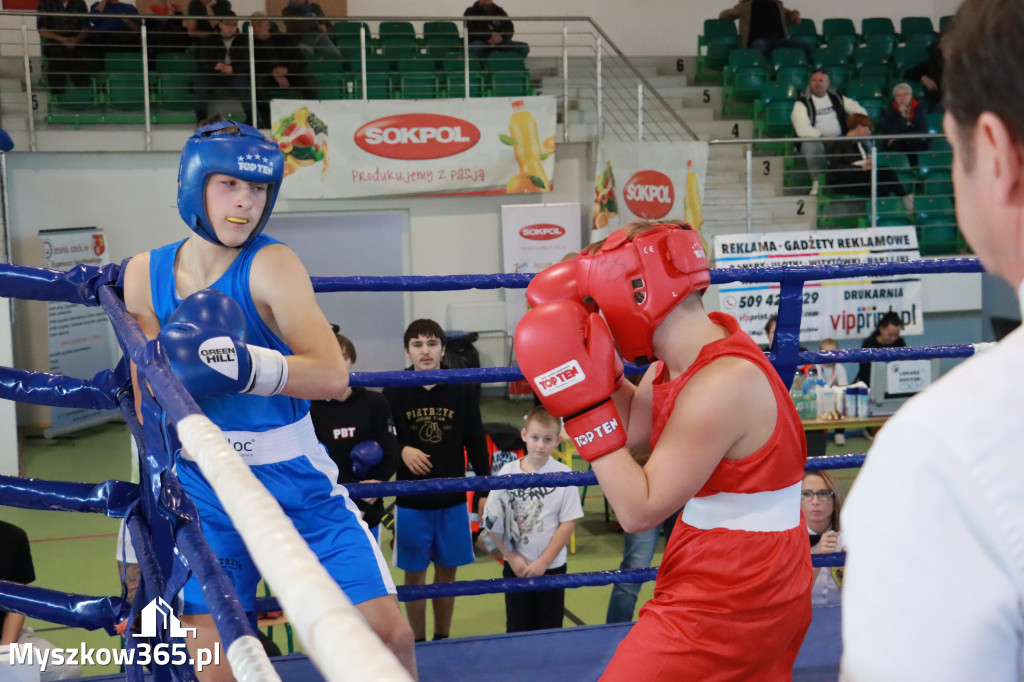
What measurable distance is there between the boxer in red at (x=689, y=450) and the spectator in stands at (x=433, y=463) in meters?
2.23

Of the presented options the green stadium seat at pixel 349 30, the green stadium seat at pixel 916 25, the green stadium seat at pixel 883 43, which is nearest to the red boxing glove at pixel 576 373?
the green stadium seat at pixel 349 30

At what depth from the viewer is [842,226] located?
9.64m

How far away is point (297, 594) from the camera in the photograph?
1.88 feet

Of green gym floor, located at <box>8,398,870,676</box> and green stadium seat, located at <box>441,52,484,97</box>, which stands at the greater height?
green stadium seat, located at <box>441,52,484,97</box>

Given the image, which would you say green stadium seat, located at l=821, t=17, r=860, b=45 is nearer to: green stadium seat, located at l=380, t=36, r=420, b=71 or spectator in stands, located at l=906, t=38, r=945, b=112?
spectator in stands, located at l=906, t=38, r=945, b=112

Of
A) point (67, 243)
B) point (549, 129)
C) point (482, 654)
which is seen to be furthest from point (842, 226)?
point (482, 654)

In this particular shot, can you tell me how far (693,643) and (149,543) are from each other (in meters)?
0.90

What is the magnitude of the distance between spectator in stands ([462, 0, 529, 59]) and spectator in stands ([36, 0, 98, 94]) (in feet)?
12.3

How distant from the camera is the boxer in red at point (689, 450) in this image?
5.06ft

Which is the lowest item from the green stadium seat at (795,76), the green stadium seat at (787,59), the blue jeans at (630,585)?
the blue jeans at (630,585)

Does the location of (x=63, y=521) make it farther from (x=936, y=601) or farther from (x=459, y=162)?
(x=936, y=601)

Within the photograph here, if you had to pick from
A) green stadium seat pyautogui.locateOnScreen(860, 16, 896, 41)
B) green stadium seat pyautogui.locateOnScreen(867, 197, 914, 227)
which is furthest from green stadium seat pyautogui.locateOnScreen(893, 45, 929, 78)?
green stadium seat pyautogui.locateOnScreen(867, 197, 914, 227)

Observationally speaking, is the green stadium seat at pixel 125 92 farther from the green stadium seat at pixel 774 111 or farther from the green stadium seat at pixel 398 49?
the green stadium seat at pixel 774 111

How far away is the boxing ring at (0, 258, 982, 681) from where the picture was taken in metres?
0.60
